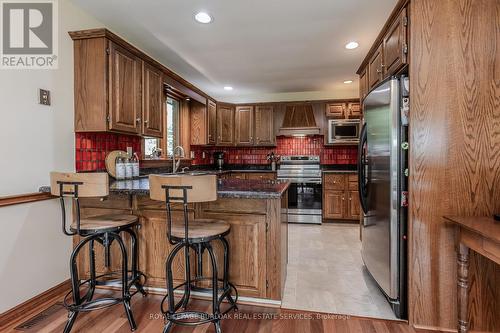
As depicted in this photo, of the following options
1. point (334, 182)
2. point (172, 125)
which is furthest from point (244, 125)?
point (334, 182)

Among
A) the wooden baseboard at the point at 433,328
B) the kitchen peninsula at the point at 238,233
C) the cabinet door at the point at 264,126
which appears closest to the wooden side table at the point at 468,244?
the wooden baseboard at the point at 433,328

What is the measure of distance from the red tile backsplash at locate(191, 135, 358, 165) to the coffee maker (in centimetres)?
9

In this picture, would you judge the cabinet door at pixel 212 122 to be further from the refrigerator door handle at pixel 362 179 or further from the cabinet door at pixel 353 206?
the refrigerator door handle at pixel 362 179

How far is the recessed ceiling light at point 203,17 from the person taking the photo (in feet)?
7.83

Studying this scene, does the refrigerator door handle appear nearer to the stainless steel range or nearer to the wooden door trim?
the stainless steel range

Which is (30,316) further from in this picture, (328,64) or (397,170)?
(328,64)

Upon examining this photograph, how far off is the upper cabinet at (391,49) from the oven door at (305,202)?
221 cm

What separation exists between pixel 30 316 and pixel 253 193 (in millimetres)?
1842

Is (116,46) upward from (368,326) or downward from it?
upward

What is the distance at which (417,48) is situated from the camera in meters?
1.74

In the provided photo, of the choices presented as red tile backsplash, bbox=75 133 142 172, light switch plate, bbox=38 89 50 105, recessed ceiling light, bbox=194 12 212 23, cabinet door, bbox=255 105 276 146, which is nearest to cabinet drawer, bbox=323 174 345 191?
cabinet door, bbox=255 105 276 146

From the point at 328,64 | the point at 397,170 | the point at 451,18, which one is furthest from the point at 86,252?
the point at 328,64

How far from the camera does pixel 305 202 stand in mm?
4688

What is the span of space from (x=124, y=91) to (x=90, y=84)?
272mm
